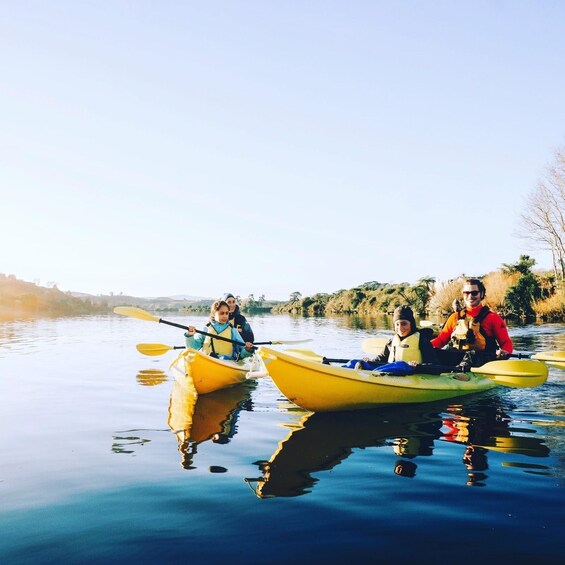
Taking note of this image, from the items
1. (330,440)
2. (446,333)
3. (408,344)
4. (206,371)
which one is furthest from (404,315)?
(206,371)

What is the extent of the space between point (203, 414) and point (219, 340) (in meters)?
2.46

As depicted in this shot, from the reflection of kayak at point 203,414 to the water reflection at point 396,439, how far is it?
33.1 inches

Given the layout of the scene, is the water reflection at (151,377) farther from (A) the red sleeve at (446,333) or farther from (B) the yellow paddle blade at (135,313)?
(A) the red sleeve at (446,333)

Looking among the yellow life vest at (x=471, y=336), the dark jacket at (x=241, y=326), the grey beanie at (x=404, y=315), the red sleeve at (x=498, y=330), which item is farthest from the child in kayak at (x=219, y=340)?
the red sleeve at (x=498, y=330)

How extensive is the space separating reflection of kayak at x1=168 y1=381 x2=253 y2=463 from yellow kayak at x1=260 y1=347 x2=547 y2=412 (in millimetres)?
897

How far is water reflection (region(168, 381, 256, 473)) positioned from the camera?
5473mm

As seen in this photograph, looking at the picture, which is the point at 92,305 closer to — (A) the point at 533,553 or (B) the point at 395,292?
(B) the point at 395,292

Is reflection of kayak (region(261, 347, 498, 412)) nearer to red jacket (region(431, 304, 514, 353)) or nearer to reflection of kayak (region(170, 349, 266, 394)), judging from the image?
red jacket (region(431, 304, 514, 353))

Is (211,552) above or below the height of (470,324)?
below

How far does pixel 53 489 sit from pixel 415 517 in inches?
105

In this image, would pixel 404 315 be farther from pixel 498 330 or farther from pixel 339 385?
pixel 498 330

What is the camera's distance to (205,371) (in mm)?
8250

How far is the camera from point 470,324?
8.56 metres

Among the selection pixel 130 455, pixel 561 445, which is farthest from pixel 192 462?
pixel 561 445
